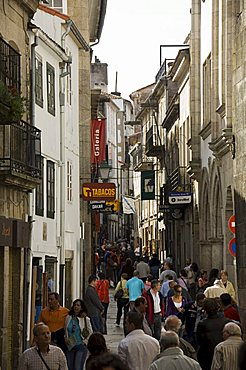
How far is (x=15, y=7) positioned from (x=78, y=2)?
53.0 ft

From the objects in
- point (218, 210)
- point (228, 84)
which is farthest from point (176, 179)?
point (228, 84)

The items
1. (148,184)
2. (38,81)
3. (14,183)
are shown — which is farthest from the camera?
(148,184)

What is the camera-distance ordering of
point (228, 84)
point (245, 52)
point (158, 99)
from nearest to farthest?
point (245, 52)
point (228, 84)
point (158, 99)

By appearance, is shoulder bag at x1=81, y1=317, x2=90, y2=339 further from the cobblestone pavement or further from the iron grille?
the cobblestone pavement

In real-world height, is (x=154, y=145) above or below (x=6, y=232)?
above

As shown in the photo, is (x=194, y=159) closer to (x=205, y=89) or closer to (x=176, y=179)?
(x=205, y=89)

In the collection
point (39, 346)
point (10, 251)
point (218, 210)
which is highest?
point (218, 210)

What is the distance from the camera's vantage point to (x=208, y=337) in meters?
13.9

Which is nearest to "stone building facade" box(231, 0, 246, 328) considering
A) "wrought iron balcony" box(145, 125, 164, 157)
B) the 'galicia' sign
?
the 'galicia' sign

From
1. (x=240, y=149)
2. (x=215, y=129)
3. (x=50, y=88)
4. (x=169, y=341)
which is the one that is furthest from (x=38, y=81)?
(x=169, y=341)

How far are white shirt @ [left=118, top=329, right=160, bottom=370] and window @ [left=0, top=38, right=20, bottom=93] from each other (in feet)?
23.9

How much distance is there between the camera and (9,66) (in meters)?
19.6

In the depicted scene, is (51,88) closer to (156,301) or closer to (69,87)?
(69,87)

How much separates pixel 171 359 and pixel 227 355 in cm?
149
